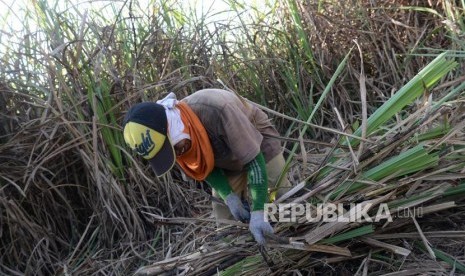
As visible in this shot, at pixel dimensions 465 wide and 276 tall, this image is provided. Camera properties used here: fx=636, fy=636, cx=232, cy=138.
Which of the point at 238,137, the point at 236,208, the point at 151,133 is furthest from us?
the point at 236,208

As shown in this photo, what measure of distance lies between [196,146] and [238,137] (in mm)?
172

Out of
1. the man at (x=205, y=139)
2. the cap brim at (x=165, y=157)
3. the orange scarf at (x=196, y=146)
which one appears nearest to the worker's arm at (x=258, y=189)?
the man at (x=205, y=139)

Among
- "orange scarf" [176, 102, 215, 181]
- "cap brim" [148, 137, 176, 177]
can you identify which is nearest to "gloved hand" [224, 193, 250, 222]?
"orange scarf" [176, 102, 215, 181]

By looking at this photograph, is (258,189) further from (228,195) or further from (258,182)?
(228,195)

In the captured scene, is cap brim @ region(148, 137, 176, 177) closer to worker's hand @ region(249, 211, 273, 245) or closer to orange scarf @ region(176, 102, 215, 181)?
orange scarf @ region(176, 102, 215, 181)

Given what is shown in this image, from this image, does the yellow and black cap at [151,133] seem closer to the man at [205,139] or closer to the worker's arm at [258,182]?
the man at [205,139]

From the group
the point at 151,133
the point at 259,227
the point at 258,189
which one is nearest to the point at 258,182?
the point at 258,189

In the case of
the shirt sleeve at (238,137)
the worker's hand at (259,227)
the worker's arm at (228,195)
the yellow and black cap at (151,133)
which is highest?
the yellow and black cap at (151,133)

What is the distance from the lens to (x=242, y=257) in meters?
2.60

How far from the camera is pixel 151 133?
7.72ft

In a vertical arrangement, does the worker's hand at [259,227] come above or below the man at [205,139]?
below

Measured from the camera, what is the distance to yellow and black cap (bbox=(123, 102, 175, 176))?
2.35 m

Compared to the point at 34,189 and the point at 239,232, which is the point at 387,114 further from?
the point at 34,189

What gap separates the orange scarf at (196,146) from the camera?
2.47 meters
